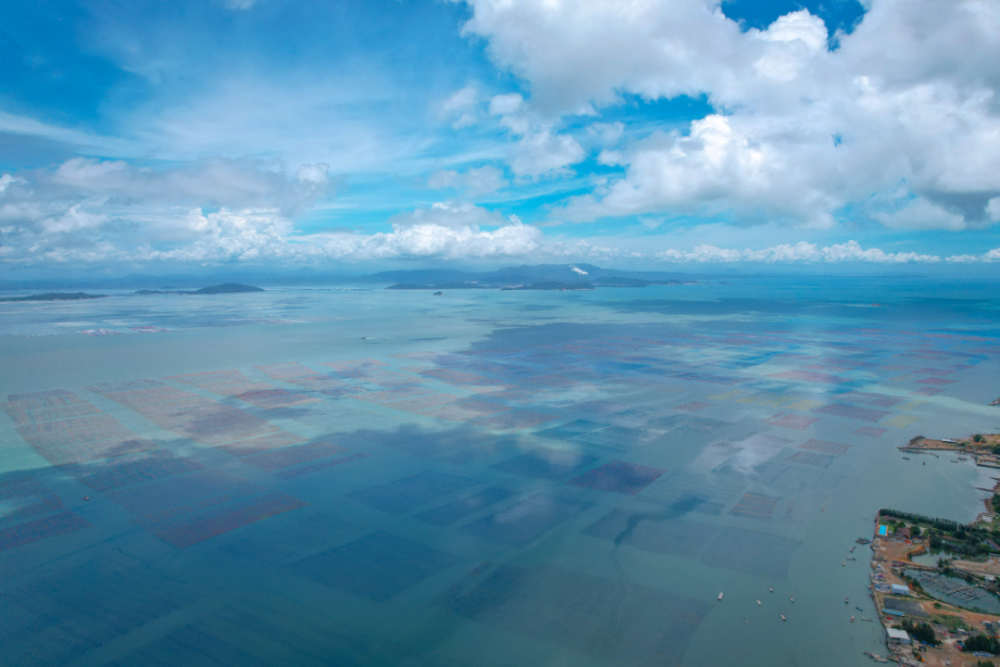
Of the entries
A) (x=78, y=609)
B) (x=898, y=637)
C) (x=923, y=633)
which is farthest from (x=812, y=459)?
(x=78, y=609)

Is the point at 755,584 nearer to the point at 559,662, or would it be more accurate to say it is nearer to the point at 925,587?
the point at 925,587

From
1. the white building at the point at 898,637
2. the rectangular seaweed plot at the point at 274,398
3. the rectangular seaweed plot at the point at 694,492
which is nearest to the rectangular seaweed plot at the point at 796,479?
the rectangular seaweed plot at the point at 694,492

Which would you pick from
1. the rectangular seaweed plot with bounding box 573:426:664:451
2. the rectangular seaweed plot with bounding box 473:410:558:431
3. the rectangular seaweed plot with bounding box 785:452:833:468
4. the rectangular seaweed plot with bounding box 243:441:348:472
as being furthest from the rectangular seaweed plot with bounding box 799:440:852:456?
the rectangular seaweed plot with bounding box 243:441:348:472

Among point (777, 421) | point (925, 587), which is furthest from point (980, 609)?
point (777, 421)

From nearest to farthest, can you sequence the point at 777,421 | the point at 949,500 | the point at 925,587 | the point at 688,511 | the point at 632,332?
the point at 925,587 < the point at 688,511 < the point at 949,500 < the point at 777,421 < the point at 632,332

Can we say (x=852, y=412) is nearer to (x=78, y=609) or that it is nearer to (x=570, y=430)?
(x=570, y=430)

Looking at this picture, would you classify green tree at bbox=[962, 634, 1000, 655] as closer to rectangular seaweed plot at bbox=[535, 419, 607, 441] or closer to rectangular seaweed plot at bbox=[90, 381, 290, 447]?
rectangular seaweed plot at bbox=[535, 419, 607, 441]
